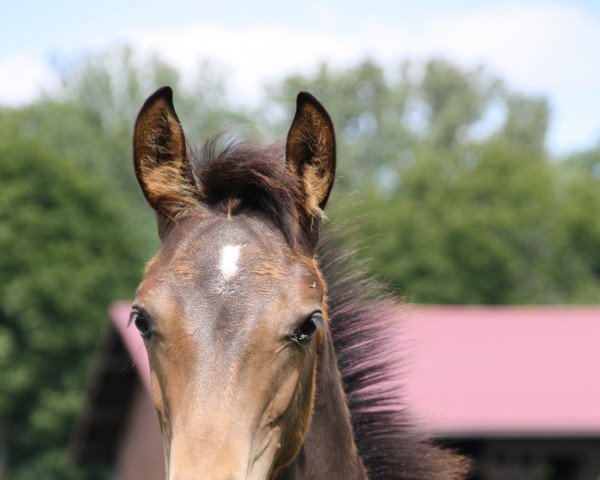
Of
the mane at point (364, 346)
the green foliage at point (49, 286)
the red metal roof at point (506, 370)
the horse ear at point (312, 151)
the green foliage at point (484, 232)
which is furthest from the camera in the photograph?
the green foliage at point (484, 232)

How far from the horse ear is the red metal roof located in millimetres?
13113

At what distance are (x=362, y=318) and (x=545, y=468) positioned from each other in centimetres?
1853

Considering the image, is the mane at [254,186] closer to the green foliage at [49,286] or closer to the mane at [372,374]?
the mane at [372,374]

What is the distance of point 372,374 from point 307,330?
3.46 feet

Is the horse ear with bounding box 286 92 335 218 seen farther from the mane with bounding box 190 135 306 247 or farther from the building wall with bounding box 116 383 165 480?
the building wall with bounding box 116 383 165 480

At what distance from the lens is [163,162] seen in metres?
4.25

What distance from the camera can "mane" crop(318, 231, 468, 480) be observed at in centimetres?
468

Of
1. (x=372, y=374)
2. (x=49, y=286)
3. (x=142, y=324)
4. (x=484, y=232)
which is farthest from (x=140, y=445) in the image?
(x=484, y=232)

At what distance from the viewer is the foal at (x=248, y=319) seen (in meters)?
3.63

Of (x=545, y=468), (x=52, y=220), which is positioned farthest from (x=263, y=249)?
(x=52, y=220)

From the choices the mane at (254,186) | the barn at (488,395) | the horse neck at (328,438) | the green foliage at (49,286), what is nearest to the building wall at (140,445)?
the barn at (488,395)

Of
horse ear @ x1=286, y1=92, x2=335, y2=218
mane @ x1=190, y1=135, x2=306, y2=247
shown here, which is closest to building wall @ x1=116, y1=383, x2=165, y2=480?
mane @ x1=190, y1=135, x2=306, y2=247

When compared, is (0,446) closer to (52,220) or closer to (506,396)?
(52,220)

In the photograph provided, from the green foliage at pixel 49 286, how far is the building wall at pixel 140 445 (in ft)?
38.7
